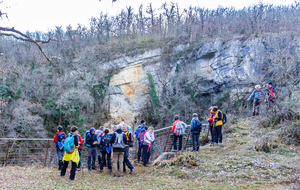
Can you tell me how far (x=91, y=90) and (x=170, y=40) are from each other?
15159 millimetres

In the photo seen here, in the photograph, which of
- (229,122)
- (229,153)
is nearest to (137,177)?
(229,153)

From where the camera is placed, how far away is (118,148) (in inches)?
270

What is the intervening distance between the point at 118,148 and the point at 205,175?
2.67m

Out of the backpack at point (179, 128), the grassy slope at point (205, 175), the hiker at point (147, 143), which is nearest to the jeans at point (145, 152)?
the hiker at point (147, 143)

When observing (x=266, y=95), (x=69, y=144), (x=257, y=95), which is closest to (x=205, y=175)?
(x=69, y=144)

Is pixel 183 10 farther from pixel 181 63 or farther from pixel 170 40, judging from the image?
pixel 181 63

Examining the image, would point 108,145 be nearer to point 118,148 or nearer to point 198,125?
point 118,148

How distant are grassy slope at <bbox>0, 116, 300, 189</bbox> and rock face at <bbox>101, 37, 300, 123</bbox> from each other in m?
22.9

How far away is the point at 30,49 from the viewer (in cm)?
3744

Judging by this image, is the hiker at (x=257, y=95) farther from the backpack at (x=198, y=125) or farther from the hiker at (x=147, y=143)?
the hiker at (x=147, y=143)

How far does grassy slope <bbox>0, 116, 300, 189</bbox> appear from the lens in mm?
5559

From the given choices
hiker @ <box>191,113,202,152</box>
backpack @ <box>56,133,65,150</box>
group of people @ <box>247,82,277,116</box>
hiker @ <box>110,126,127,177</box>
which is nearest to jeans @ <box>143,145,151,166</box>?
hiker @ <box>110,126,127,177</box>

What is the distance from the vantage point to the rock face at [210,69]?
96.7 ft

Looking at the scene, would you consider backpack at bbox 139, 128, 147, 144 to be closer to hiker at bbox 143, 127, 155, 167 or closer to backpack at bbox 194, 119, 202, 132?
hiker at bbox 143, 127, 155, 167
